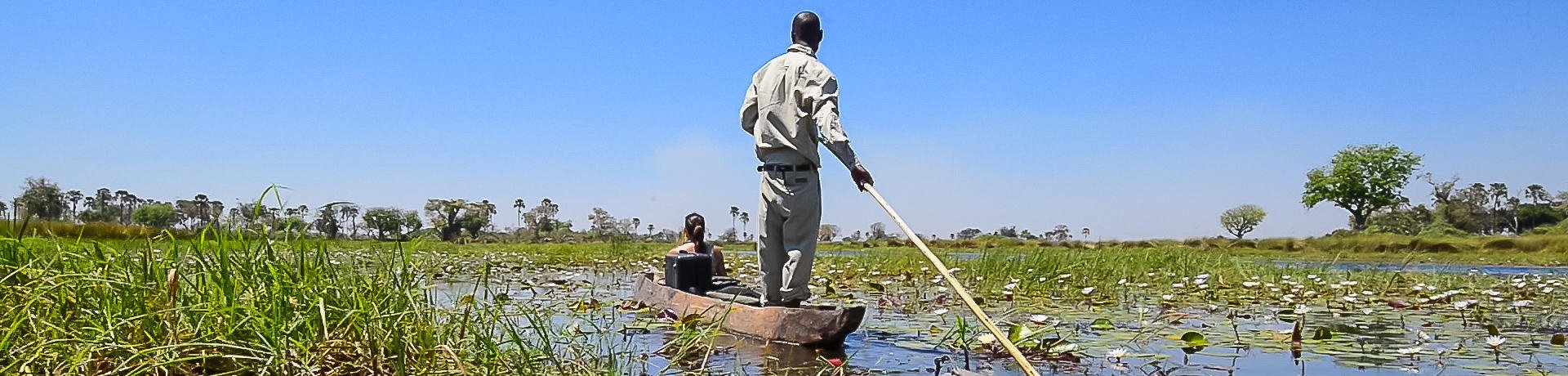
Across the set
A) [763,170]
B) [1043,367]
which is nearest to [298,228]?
[763,170]

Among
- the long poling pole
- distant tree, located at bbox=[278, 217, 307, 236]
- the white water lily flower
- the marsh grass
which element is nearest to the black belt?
the long poling pole

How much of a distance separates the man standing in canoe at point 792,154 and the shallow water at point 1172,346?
42cm

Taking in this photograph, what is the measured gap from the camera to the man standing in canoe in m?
5.04

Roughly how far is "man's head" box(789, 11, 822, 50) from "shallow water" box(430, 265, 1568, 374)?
1.54 metres

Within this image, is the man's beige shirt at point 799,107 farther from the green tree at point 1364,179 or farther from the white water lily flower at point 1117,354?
the green tree at point 1364,179

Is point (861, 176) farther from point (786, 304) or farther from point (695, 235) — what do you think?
point (695, 235)

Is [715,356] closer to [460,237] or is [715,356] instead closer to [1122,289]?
[1122,289]

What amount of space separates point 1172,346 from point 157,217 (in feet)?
16.0

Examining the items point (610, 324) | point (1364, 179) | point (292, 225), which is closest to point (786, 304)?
point (610, 324)

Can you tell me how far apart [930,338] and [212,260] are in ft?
10.9

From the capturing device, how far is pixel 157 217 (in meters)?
4.90

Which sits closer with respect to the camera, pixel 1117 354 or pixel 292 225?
pixel 292 225

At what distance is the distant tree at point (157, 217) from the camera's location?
4.39 m

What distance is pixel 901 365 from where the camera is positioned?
4285 millimetres
